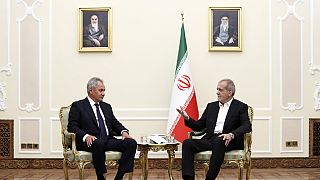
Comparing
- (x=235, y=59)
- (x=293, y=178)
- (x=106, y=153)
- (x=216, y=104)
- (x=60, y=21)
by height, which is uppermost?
(x=60, y=21)

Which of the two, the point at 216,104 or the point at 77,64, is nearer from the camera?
the point at 216,104

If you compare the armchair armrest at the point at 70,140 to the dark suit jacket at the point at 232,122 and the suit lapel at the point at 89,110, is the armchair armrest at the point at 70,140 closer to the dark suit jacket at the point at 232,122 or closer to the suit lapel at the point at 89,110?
the suit lapel at the point at 89,110

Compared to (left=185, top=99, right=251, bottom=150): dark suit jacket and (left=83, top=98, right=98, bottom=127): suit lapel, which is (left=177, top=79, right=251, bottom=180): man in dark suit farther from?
(left=83, top=98, right=98, bottom=127): suit lapel

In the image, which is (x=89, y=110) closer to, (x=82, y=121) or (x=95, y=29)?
(x=82, y=121)

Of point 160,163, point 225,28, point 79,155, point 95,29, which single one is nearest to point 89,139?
point 79,155

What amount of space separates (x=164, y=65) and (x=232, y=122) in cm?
262

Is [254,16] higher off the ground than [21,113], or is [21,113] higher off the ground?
[254,16]

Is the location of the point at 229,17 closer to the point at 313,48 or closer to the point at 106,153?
the point at 313,48

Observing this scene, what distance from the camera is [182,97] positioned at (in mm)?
8602

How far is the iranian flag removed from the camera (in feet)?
28.2

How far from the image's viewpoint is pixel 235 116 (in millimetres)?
6555

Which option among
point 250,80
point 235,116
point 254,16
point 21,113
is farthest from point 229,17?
point 21,113

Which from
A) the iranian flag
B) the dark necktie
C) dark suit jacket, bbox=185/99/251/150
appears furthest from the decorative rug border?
the dark necktie

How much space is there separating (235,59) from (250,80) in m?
0.39
